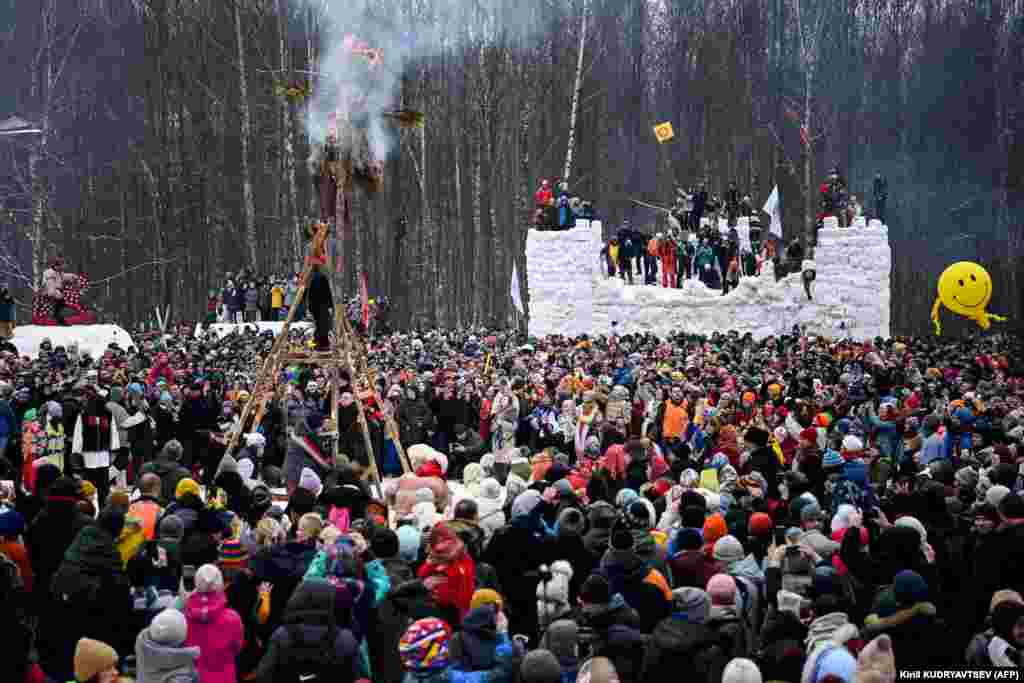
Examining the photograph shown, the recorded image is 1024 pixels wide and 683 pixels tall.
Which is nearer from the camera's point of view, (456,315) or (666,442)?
(666,442)

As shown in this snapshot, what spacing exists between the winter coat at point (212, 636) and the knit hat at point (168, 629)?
250 mm

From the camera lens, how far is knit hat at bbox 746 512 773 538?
8.93 meters

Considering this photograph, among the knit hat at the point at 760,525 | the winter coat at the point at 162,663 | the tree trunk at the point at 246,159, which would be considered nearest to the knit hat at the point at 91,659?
the winter coat at the point at 162,663

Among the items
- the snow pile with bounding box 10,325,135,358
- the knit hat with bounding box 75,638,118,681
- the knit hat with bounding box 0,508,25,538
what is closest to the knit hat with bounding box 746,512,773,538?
the knit hat with bounding box 75,638,118,681

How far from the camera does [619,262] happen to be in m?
30.5

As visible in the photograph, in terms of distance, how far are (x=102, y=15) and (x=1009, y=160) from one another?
29362mm

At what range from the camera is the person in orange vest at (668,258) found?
99.2 ft

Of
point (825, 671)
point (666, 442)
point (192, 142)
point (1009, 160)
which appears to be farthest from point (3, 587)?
point (1009, 160)

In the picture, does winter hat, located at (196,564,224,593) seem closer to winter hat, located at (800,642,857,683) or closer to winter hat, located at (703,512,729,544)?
winter hat, located at (800,642,857,683)

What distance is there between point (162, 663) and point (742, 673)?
300 centimetres

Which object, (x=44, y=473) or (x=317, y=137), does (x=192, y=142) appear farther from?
(x=44, y=473)

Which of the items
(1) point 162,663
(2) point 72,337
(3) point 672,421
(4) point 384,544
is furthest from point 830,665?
(2) point 72,337

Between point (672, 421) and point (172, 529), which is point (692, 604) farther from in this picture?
point (672, 421)

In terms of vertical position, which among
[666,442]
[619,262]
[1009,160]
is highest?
[1009,160]
